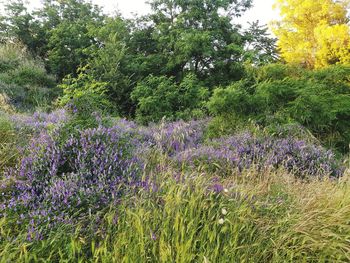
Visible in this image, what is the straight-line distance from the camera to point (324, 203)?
252cm

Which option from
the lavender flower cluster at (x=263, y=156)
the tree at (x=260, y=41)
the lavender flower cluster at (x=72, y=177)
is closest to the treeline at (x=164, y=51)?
the tree at (x=260, y=41)

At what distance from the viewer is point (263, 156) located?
402 centimetres

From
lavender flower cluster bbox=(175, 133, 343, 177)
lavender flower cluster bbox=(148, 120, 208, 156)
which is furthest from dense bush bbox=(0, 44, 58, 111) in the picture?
lavender flower cluster bbox=(175, 133, 343, 177)

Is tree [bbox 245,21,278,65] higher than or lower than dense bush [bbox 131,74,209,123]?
higher

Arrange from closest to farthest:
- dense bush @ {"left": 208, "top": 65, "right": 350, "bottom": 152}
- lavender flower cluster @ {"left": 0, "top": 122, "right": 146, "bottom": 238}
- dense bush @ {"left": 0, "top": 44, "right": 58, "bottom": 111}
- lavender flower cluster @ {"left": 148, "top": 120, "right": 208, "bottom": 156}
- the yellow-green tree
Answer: lavender flower cluster @ {"left": 0, "top": 122, "right": 146, "bottom": 238} → lavender flower cluster @ {"left": 148, "top": 120, "right": 208, "bottom": 156} → dense bush @ {"left": 208, "top": 65, "right": 350, "bottom": 152} → dense bush @ {"left": 0, "top": 44, "right": 58, "bottom": 111} → the yellow-green tree

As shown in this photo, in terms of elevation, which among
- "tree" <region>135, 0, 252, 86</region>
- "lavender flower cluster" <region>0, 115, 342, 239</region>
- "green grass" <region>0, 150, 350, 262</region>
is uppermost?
"tree" <region>135, 0, 252, 86</region>

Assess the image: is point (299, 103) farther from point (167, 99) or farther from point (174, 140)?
point (167, 99)

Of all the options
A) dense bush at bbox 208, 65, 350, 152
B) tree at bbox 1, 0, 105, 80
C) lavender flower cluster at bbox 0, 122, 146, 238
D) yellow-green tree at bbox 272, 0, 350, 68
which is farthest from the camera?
tree at bbox 1, 0, 105, 80

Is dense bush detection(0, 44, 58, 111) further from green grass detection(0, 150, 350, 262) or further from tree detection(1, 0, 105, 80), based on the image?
green grass detection(0, 150, 350, 262)

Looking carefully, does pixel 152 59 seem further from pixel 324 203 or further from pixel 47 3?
pixel 324 203

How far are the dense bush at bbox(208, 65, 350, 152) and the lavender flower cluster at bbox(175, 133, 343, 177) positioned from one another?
1.33m

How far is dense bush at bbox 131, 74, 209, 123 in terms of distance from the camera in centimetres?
807

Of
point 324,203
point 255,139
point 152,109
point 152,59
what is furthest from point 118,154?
point 152,59

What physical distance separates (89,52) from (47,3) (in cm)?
509
